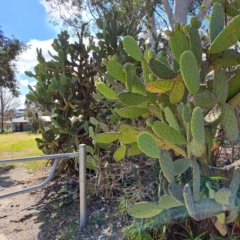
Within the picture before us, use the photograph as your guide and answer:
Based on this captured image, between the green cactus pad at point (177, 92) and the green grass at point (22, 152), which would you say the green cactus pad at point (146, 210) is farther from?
the green grass at point (22, 152)

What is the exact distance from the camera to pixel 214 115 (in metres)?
1.83

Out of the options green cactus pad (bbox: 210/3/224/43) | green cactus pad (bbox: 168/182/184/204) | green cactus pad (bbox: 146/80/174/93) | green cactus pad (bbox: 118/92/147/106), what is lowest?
green cactus pad (bbox: 168/182/184/204)

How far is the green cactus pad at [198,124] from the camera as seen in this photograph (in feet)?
5.08

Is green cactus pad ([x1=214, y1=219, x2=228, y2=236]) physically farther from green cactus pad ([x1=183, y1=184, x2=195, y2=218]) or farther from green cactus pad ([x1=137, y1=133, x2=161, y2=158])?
green cactus pad ([x1=137, y1=133, x2=161, y2=158])

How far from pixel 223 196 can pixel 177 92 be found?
33.3 inches

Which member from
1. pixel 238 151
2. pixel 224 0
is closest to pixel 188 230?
pixel 238 151

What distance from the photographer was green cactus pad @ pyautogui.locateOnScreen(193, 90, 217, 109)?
176 cm

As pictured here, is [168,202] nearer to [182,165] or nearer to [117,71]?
[182,165]

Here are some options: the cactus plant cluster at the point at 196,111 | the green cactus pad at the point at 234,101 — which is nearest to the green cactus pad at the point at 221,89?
the cactus plant cluster at the point at 196,111

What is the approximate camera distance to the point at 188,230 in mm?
2457

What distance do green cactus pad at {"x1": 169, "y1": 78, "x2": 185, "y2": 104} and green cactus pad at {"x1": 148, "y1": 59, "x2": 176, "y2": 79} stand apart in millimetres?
75

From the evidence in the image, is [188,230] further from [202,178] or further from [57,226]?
[57,226]

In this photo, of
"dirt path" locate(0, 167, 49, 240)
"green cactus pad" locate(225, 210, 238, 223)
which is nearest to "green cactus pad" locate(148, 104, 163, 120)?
"green cactus pad" locate(225, 210, 238, 223)

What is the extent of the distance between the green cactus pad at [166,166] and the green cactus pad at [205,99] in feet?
1.44
